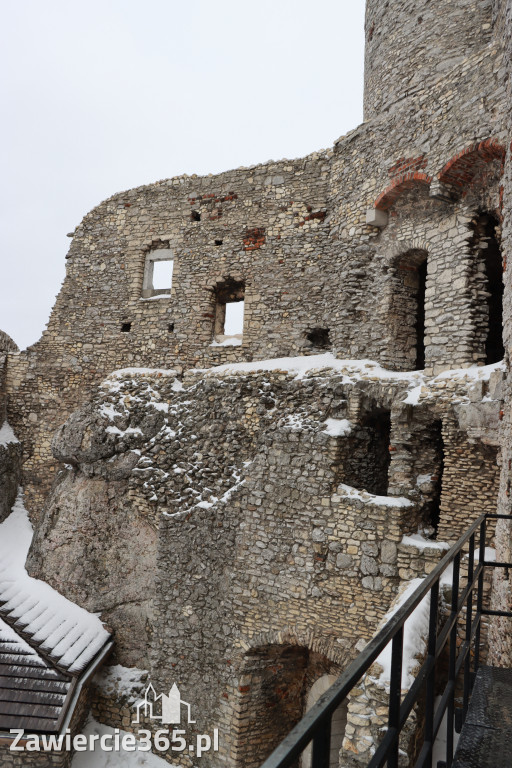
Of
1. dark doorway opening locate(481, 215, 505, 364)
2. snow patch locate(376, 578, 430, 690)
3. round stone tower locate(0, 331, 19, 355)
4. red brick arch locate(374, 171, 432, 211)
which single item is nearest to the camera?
snow patch locate(376, 578, 430, 690)

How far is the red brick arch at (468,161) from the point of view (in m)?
6.87

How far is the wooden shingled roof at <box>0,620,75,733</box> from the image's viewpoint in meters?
6.91

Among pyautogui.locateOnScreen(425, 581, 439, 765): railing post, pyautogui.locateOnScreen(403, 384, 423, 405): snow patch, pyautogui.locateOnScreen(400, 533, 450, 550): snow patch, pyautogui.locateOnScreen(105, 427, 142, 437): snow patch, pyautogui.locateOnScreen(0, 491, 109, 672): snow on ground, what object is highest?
pyautogui.locateOnScreen(403, 384, 423, 405): snow patch

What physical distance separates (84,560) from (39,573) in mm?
972

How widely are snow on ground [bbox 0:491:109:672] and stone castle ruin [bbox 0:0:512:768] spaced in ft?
0.55

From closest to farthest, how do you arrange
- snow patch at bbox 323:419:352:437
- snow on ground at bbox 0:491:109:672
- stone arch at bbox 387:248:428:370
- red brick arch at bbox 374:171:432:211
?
snow patch at bbox 323:419:352:437
red brick arch at bbox 374:171:432:211
snow on ground at bbox 0:491:109:672
stone arch at bbox 387:248:428:370

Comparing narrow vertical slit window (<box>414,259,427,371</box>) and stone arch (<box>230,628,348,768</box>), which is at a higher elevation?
narrow vertical slit window (<box>414,259,427,371</box>)

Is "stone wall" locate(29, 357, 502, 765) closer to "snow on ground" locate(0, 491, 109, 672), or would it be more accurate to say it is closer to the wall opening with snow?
the wall opening with snow

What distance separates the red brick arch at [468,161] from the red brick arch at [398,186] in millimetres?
302

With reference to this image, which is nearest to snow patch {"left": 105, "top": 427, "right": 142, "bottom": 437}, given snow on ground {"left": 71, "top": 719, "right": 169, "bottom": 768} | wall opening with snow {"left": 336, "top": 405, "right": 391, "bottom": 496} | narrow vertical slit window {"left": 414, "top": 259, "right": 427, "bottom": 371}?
wall opening with snow {"left": 336, "top": 405, "right": 391, "bottom": 496}

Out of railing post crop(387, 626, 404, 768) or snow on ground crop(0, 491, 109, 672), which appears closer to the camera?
railing post crop(387, 626, 404, 768)

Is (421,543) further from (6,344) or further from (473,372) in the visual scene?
(6,344)

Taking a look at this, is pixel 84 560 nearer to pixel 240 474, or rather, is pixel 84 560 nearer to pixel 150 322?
pixel 240 474

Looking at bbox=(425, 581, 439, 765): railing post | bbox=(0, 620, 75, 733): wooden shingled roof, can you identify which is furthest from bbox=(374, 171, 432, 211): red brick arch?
bbox=(0, 620, 75, 733): wooden shingled roof
